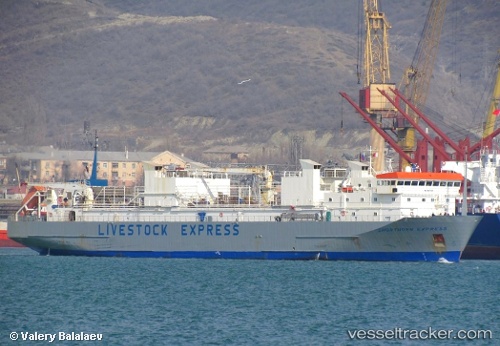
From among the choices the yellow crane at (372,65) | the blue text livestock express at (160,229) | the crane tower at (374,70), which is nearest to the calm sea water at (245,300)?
the blue text livestock express at (160,229)

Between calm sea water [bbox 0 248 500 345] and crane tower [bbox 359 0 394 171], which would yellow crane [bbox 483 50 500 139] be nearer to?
crane tower [bbox 359 0 394 171]

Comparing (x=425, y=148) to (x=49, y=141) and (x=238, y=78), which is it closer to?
(x=49, y=141)

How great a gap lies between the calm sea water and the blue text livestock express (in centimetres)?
190

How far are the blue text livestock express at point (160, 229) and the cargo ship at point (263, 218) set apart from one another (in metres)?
0.05

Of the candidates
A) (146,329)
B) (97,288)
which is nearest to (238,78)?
(97,288)

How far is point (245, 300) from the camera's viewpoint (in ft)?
157

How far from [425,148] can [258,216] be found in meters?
20.0

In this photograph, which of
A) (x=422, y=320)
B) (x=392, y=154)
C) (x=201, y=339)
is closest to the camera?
(x=201, y=339)

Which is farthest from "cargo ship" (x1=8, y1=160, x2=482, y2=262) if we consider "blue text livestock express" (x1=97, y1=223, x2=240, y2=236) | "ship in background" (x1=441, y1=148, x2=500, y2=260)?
"ship in background" (x1=441, y1=148, x2=500, y2=260)

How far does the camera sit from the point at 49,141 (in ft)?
428

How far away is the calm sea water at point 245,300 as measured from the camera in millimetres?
39844

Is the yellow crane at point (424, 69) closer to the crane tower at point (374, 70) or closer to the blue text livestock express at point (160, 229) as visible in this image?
the crane tower at point (374, 70)

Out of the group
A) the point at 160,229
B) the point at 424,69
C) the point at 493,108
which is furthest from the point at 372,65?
the point at 160,229

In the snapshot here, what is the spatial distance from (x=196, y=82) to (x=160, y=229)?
105821mm
